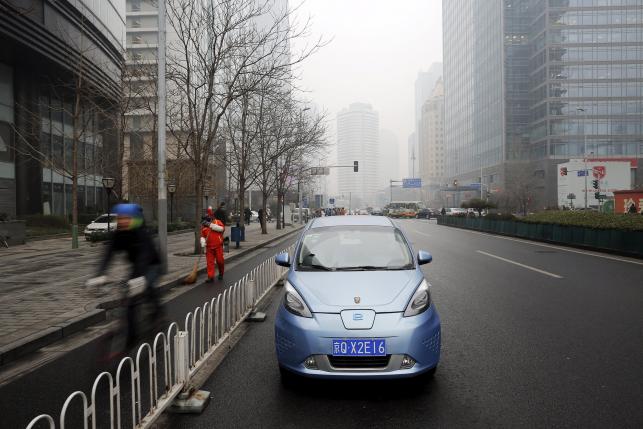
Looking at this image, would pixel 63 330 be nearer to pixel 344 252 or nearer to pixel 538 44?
pixel 344 252

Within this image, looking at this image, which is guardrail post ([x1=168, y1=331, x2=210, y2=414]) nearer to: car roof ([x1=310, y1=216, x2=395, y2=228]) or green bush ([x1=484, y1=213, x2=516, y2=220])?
car roof ([x1=310, y1=216, x2=395, y2=228])

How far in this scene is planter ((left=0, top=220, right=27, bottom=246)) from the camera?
19.6 m

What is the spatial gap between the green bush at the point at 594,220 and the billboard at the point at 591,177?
34.1 metres

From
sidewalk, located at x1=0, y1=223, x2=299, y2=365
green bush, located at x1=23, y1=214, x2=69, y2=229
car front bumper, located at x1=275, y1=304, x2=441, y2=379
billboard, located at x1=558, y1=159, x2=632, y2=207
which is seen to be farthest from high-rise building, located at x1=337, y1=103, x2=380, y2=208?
car front bumper, located at x1=275, y1=304, x2=441, y2=379

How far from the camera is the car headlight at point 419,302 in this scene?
4.21m

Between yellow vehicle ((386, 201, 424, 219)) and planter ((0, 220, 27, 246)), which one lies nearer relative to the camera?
planter ((0, 220, 27, 246))

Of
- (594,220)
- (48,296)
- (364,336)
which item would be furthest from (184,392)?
(594,220)

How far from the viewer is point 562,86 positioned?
3014 inches

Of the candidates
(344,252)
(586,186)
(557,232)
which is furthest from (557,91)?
(344,252)

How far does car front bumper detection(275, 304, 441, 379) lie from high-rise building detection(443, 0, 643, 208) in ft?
226

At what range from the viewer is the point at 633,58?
77.2m

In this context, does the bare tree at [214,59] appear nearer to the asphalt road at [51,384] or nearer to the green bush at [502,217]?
the asphalt road at [51,384]

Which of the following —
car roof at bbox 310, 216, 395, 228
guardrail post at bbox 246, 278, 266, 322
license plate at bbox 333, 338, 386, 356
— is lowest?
guardrail post at bbox 246, 278, 266, 322

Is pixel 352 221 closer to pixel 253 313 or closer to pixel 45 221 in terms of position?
pixel 253 313
